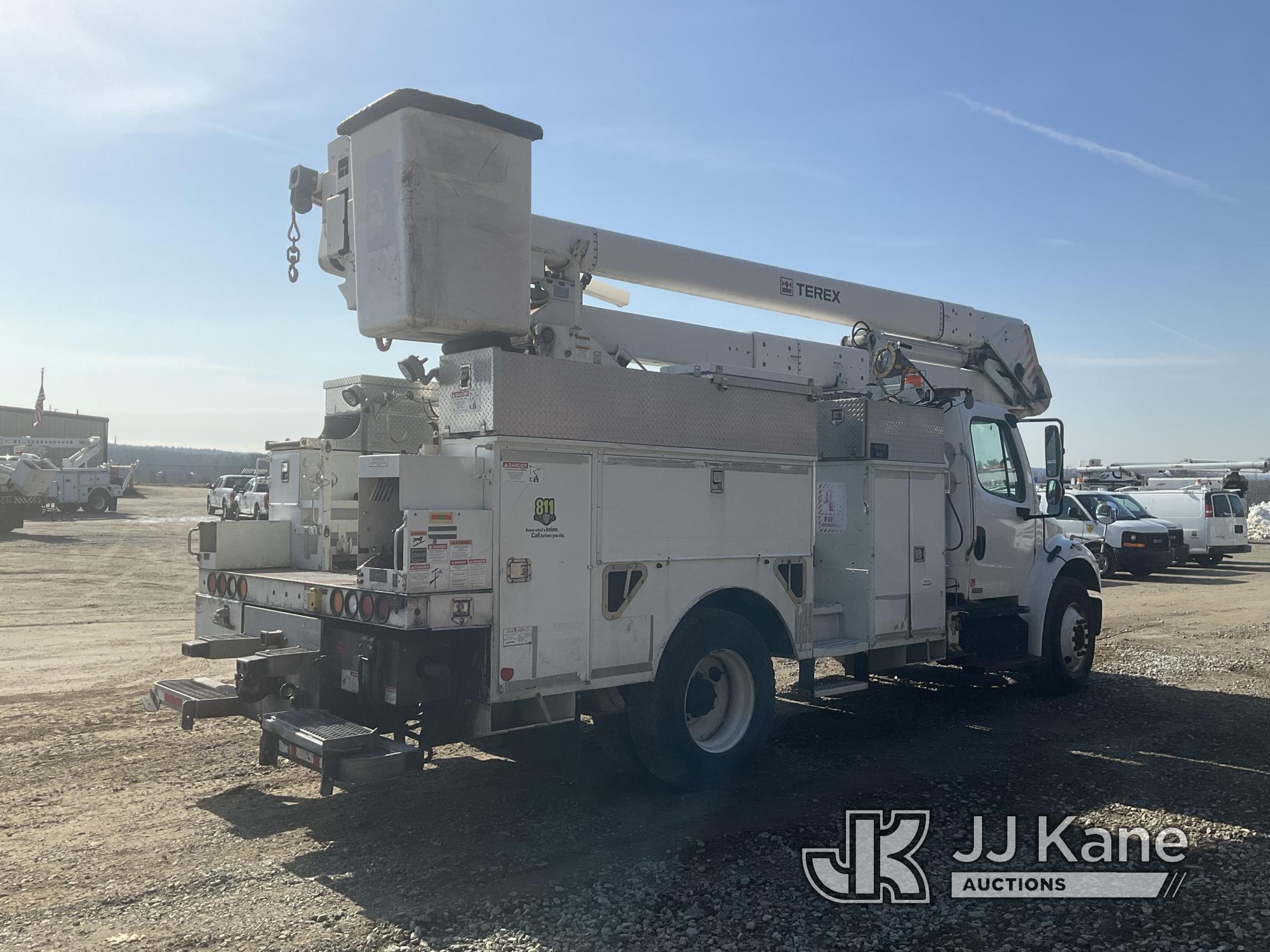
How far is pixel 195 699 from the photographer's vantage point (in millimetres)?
5664

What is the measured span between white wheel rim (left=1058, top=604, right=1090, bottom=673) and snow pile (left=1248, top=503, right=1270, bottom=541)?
33.9 meters

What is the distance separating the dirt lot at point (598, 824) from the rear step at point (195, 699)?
0.57m

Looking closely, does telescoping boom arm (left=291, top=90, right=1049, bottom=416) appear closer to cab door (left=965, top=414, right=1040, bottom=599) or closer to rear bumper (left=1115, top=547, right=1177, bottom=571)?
cab door (left=965, top=414, right=1040, bottom=599)

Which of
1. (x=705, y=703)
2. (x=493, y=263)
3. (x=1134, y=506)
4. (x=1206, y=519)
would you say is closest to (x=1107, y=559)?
(x=1134, y=506)

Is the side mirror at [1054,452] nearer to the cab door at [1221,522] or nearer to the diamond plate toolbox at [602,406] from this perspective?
the diamond plate toolbox at [602,406]

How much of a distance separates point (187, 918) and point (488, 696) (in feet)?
5.34

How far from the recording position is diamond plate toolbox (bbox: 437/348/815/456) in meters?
5.34

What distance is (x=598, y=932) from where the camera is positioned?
4.23m

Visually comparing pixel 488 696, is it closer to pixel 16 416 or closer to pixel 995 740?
pixel 995 740

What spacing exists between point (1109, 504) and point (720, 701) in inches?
799

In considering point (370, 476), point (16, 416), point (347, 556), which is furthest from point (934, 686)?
point (16, 416)

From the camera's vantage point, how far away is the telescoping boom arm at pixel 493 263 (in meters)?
5.49

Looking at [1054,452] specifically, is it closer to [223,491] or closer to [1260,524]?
[1260,524]

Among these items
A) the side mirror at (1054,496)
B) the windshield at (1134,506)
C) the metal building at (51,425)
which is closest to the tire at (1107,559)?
the windshield at (1134,506)
